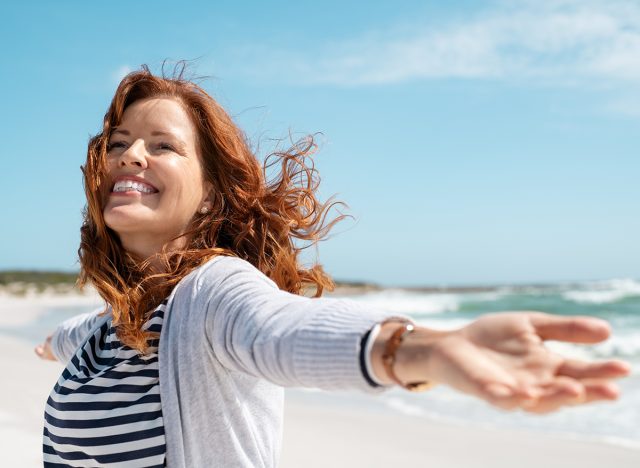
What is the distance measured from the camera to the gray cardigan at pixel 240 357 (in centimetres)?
136

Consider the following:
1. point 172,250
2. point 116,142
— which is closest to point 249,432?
point 172,250

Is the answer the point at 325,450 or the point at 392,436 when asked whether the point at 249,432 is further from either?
the point at 392,436

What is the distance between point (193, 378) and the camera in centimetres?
191

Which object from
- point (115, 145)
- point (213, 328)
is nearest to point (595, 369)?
point (213, 328)

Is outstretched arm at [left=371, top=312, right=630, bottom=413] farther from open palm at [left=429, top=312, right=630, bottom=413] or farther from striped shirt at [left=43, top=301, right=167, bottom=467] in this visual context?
striped shirt at [left=43, top=301, right=167, bottom=467]

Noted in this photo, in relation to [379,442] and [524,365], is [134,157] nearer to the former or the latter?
[524,365]

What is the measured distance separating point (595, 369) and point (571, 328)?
72mm

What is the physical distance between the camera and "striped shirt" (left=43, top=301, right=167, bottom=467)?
198 centimetres

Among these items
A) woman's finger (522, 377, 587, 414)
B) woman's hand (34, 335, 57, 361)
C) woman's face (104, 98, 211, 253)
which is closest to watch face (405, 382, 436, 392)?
woman's finger (522, 377, 587, 414)

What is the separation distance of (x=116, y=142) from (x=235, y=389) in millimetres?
926

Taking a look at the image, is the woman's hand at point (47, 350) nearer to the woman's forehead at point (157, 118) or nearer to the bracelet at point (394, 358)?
the woman's forehead at point (157, 118)

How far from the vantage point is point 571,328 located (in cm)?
118

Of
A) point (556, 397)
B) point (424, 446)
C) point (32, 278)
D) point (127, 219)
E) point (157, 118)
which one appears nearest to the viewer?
point (556, 397)

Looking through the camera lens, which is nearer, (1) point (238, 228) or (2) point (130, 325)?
(2) point (130, 325)
